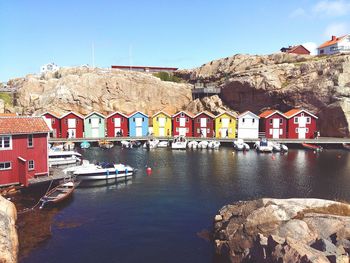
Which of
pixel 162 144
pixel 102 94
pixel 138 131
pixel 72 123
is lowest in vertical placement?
pixel 162 144

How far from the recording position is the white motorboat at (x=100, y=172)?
43.8 meters

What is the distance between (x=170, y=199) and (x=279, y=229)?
57.1 ft

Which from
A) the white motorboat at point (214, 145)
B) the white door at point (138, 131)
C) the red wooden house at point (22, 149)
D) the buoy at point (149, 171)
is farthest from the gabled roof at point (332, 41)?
the red wooden house at point (22, 149)

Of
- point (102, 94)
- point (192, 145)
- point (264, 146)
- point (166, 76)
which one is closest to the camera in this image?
point (264, 146)

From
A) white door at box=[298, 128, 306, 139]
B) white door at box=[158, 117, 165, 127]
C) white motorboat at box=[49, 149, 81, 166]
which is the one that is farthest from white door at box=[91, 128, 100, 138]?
white door at box=[298, 128, 306, 139]

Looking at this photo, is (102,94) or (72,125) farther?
(102,94)

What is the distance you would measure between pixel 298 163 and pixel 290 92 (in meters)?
34.8

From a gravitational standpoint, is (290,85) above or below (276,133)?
above

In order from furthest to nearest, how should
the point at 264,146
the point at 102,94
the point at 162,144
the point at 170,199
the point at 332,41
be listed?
the point at 332,41 < the point at 102,94 < the point at 162,144 < the point at 264,146 < the point at 170,199

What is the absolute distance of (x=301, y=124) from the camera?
81.4m

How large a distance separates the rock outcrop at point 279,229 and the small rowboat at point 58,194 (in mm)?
17814

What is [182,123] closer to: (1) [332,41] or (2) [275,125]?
(2) [275,125]

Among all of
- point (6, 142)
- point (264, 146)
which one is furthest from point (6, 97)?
point (264, 146)

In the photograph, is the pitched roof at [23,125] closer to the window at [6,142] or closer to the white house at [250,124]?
the window at [6,142]
